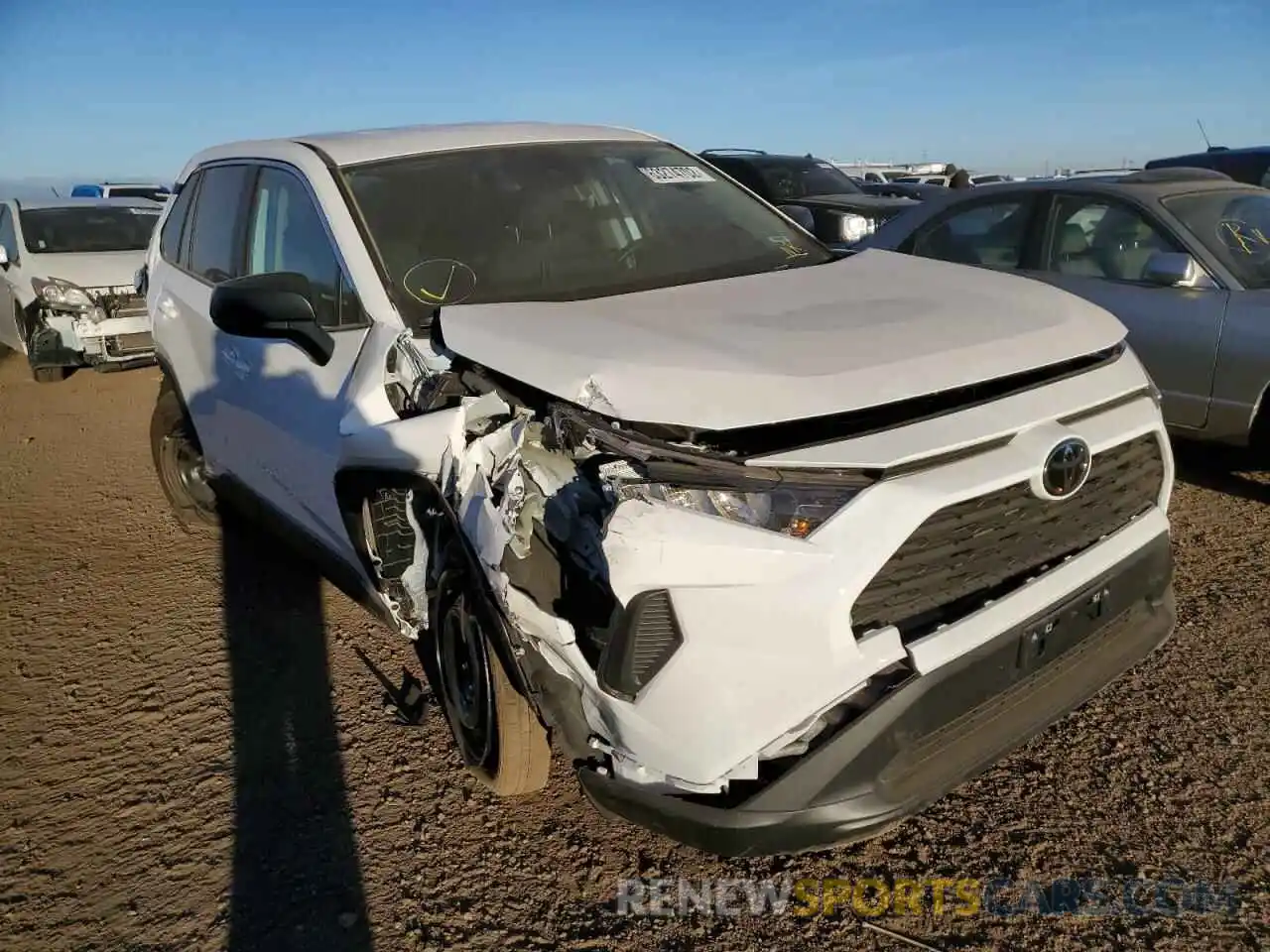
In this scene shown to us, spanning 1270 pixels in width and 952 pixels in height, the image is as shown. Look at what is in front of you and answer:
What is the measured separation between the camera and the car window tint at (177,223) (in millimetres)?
4730

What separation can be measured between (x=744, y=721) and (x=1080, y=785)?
4.42 feet

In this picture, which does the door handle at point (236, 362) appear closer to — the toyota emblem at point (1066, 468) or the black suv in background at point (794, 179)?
the toyota emblem at point (1066, 468)

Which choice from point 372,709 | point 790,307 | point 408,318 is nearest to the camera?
point 790,307

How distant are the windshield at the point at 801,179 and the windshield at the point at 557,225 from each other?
8463 millimetres

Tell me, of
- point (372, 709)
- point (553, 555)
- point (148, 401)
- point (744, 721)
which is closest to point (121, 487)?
point (148, 401)

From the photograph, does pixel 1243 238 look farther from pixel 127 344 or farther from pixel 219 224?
pixel 127 344

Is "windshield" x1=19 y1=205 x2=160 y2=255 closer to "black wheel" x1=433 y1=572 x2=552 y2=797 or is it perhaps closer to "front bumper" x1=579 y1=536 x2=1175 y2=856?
"black wheel" x1=433 y1=572 x2=552 y2=797

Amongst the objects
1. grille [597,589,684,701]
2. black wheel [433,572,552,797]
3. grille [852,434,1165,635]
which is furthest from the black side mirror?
grille [852,434,1165,635]

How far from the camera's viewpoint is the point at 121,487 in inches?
247

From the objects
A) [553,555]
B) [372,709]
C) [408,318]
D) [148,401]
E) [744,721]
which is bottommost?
[148,401]

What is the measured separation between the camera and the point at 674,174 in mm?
3900

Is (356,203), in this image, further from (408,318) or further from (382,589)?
(382,589)

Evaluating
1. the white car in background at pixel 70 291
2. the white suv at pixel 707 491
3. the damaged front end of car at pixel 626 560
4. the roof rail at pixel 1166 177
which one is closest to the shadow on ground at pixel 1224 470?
the roof rail at pixel 1166 177

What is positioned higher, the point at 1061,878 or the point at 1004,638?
the point at 1004,638
